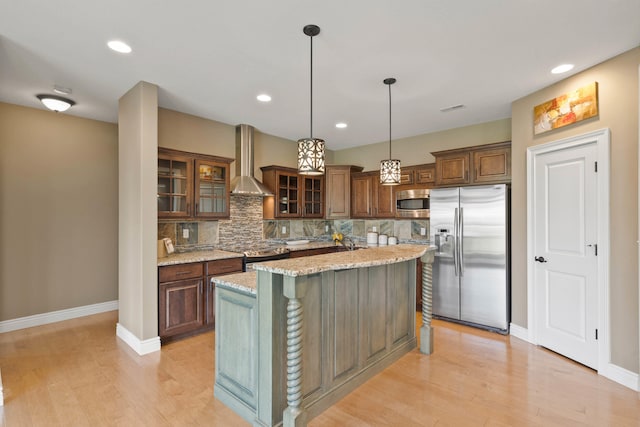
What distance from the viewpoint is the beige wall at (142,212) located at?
3254 millimetres

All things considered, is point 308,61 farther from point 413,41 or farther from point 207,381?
point 207,381

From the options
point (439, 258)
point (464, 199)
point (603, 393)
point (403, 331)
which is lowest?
point (603, 393)

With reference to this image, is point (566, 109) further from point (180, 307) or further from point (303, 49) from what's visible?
point (180, 307)

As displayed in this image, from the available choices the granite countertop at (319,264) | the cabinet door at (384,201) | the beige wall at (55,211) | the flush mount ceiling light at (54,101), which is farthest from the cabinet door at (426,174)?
the flush mount ceiling light at (54,101)

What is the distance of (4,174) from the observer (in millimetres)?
3840

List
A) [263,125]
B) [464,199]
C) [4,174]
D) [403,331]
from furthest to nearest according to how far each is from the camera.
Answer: [263,125]
[464,199]
[4,174]
[403,331]

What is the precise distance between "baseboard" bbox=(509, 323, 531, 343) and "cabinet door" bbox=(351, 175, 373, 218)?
274cm

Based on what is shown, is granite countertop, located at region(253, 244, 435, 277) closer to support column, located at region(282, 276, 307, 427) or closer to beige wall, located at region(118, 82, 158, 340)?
support column, located at region(282, 276, 307, 427)

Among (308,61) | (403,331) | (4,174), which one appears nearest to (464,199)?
(403,331)

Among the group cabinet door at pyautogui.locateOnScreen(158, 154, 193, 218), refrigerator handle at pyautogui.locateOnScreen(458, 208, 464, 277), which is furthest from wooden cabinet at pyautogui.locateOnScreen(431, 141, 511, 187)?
cabinet door at pyautogui.locateOnScreen(158, 154, 193, 218)

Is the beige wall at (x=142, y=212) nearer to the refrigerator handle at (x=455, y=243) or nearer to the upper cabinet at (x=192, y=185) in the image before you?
the upper cabinet at (x=192, y=185)

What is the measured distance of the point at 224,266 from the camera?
4000 mm

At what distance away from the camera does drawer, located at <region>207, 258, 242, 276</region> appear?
3.86 m

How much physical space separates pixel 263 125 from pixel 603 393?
15.8 feet
